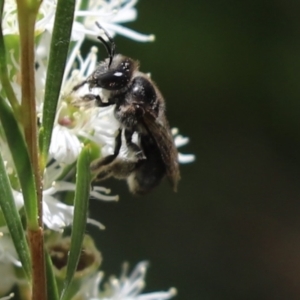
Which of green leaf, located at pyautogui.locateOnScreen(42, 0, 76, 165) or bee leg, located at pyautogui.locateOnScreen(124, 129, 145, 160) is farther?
bee leg, located at pyautogui.locateOnScreen(124, 129, 145, 160)

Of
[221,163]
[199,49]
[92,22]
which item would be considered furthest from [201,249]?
[92,22]

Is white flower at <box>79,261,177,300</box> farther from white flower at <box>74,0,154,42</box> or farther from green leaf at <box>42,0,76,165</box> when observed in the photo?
green leaf at <box>42,0,76,165</box>

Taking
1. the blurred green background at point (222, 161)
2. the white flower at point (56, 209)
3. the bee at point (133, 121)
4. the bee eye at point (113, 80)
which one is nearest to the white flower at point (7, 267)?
the white flower at point (56, 209)

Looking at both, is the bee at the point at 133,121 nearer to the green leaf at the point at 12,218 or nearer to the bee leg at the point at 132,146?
the bee leg at the point at 132,146

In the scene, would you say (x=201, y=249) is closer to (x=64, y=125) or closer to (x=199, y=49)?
(x=199, y=49)

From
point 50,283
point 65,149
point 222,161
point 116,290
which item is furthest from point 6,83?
point 222,161

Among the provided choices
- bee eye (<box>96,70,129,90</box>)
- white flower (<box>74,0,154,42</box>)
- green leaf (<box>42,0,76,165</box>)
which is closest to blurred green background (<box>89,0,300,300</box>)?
white flower (<box>74,0,154,42</box>)
